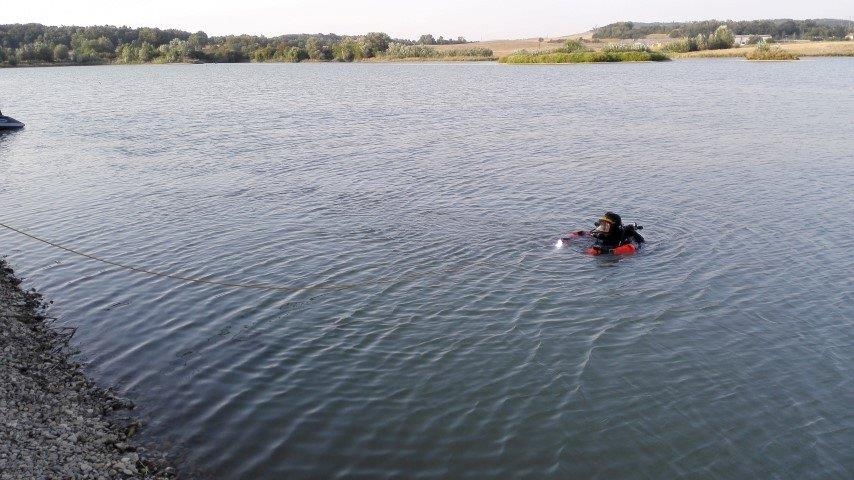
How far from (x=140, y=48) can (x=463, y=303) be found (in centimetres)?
16537

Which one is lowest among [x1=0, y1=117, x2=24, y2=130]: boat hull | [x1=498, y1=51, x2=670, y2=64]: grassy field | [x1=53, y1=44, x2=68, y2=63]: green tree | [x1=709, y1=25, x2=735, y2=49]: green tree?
[x1=0, y1=117, x2=24, y2=130]: boat hull

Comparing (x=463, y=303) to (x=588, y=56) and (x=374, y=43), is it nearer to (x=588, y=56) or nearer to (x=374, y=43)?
(x=588, y=56)

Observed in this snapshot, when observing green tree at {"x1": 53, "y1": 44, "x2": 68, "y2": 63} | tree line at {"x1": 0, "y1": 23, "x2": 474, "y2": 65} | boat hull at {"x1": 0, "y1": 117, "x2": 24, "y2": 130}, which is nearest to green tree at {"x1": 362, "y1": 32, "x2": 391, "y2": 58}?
tree line at {"x1": 0, "y1": 23, "x2": 474, "y2": 65}

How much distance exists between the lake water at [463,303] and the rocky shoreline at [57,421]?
483 millimetres

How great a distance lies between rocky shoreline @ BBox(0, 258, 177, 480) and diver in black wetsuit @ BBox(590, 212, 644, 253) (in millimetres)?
12059

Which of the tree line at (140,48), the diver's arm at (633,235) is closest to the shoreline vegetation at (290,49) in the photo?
the tree line at (140,48)

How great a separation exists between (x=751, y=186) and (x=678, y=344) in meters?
15.7

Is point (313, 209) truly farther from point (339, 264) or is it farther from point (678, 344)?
point (678, 344)

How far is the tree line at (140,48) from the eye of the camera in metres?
146

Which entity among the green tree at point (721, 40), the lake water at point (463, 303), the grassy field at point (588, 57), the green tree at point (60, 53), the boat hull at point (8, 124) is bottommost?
the lake water at point (463, 303)

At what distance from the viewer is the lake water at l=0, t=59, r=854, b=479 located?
33.1ft

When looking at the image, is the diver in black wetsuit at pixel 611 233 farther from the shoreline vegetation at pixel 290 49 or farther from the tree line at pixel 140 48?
the tree line at pixel 140 48

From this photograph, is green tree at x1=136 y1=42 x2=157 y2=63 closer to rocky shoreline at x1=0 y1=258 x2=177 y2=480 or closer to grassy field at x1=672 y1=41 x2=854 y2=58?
grassy field at x1=672 y1=41 x2=854 y2=58

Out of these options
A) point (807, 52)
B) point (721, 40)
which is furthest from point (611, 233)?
point (721, 40)
